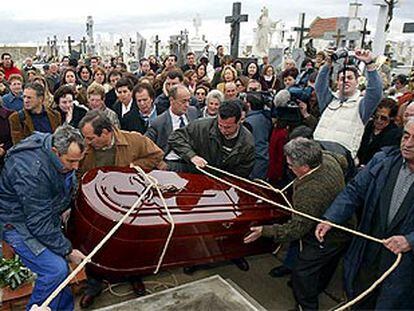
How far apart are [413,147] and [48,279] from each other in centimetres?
238

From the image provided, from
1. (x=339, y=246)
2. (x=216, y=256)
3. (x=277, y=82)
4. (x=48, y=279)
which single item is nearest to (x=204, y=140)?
(x=216, y=256)

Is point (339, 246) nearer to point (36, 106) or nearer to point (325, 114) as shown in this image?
point (325, 114)

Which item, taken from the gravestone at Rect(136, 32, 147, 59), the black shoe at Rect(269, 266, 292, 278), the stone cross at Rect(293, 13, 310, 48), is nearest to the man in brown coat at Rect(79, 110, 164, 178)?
the black shoe at Rect(269, 266, 292, 278)

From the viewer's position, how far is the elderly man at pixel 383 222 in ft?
7.72

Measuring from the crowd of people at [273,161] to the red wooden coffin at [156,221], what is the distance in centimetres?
14

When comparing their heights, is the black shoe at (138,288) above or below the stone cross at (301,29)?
below

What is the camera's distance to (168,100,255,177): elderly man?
3.50m

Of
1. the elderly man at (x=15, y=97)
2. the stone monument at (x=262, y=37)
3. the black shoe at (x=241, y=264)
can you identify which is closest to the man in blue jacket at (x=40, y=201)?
the black shoe at (x=241, y=264)

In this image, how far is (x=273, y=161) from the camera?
13.5 feet

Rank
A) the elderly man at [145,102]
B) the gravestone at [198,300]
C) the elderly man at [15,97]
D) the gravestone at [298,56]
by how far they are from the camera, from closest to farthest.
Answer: the gravestone at [198,300]
the elderly man at [145,102]
the elderly man at [15,97]
the gravestone at [298,56]

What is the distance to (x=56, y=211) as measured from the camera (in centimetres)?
262

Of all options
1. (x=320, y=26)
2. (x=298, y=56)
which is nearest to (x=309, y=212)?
(x=298, y=56)

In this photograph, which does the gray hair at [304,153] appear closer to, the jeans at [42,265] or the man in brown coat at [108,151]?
the man in brown coat at [108,151]

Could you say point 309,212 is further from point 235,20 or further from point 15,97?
point 235,20
